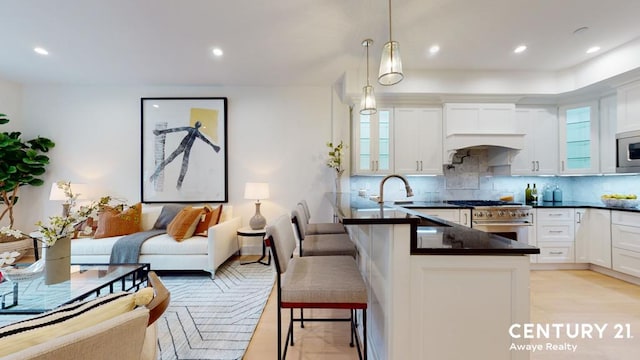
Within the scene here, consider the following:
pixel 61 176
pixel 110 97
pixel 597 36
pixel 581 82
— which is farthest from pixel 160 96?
pixel 581 82

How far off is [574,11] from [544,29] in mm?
274

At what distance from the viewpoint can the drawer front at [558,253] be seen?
11.0 feet

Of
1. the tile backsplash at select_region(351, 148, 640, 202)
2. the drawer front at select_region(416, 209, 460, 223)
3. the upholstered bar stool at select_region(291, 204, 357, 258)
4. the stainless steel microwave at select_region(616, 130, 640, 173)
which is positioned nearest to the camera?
the upholstered bar stool at select_region(291, 204, 357, 258)

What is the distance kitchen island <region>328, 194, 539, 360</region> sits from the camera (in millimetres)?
1108

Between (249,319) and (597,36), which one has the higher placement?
(597,36)

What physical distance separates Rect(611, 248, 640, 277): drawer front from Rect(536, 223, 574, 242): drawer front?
1.33 ft

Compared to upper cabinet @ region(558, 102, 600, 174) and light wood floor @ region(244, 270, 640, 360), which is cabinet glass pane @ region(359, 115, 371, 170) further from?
upper cabinet @ region(558, 102, 600, 174)

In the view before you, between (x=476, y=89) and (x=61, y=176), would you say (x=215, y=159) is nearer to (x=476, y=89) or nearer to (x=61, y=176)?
(x=61, y=176)

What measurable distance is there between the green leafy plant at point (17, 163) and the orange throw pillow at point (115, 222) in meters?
1.60

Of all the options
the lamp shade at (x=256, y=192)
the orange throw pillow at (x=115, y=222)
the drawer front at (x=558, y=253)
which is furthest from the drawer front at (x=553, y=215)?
the orange throw pillow at (x=115, y=222)

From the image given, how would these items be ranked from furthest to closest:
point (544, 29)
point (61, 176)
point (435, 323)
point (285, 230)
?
point (61, 176)
point (544, 29)
point (285, 230)
point (435, 323)

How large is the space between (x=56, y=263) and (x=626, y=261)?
561 cm

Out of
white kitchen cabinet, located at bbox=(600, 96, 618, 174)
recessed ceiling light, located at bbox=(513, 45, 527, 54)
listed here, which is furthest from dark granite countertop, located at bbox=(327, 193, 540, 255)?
white kitchen cabinet, located at bbox=(600, 96, 618, 174)

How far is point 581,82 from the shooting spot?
328cm
